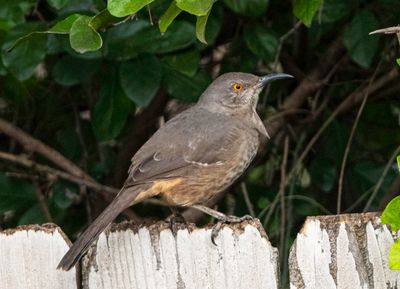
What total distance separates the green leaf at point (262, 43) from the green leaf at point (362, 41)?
1.13 feet

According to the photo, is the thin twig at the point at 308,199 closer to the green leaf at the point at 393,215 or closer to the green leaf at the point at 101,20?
the green leaf at the point at 101,20

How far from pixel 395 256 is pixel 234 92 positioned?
2.19m

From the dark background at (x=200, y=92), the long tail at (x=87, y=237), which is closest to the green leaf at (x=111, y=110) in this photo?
the dark background at (x=200, y=92)

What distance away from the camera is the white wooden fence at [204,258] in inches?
110

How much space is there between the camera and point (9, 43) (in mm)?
4137

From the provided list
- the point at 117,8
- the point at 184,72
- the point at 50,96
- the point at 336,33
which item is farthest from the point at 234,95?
the point at 117,8

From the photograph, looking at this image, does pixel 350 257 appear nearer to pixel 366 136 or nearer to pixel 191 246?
pixel 191 246

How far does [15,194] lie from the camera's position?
4781 millimetres

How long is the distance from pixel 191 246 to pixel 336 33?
246 centimetres

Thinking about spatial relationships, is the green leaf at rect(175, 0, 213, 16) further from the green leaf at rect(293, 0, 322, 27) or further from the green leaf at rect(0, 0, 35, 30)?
the green leaf at rect(0, 0, 35, 30)

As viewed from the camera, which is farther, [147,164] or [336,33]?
[336,33]

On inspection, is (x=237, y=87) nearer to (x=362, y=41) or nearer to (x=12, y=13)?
(x=362, y=41)

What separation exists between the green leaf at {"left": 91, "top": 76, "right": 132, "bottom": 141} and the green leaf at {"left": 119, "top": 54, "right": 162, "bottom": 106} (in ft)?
0.61

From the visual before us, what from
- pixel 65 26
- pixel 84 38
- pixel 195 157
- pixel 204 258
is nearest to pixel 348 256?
pixel 204 258
